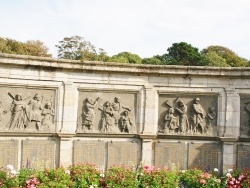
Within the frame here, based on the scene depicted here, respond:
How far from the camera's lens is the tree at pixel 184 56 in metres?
48.0

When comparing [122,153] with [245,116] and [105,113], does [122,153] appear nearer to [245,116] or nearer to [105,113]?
[105,113]

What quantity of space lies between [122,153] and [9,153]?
3.51 m

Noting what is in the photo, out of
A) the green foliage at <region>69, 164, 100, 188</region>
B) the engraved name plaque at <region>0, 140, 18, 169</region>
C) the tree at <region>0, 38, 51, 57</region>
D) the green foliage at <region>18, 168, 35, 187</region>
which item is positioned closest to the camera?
the green foliage at <region>18, 168, 35, 187</region>

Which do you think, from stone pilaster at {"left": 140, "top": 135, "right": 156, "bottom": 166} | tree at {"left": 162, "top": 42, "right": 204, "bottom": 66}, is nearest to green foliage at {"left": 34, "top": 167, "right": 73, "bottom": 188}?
stone pilaster at {"left": 140, "top": 135, "right": 156, "bottom": 166}

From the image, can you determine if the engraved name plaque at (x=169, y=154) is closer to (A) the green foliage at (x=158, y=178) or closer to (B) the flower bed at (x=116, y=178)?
(B) the flower bed at (x=116, y=178)

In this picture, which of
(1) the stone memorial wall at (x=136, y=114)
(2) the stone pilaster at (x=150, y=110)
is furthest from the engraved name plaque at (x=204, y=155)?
(2) the stone pilaster at (x=150, y=110)

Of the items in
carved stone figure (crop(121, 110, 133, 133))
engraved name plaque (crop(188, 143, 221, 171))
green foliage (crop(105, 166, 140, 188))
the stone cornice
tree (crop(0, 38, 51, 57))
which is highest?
tree (crop(0, 38, 51, 57))

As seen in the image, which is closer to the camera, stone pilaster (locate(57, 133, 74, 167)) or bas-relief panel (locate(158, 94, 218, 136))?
stone pilaster (locate(57, 133, 74, 167))

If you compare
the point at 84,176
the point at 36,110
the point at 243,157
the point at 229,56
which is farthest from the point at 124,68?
the point at 229,56

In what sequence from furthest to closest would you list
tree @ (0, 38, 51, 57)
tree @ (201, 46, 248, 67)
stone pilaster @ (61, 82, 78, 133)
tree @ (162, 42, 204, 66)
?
tree @ (201, 46, 248, 67) < tree @ (162, 42, 204, 66) < tree @ (0, 38, 51, 57) < stone pilaster @ (61, 82, 78, 133)

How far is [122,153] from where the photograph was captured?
42.2 feet

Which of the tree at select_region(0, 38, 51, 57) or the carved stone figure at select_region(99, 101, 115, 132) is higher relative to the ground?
the tree at select_region(0, 38, 51, 57)

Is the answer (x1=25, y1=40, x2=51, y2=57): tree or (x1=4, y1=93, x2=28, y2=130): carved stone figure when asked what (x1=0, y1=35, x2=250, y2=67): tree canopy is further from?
(x1=4, y1=93, x2=28, y2=130): carved stone figure

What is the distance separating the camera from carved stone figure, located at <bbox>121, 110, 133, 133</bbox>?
505 inches
